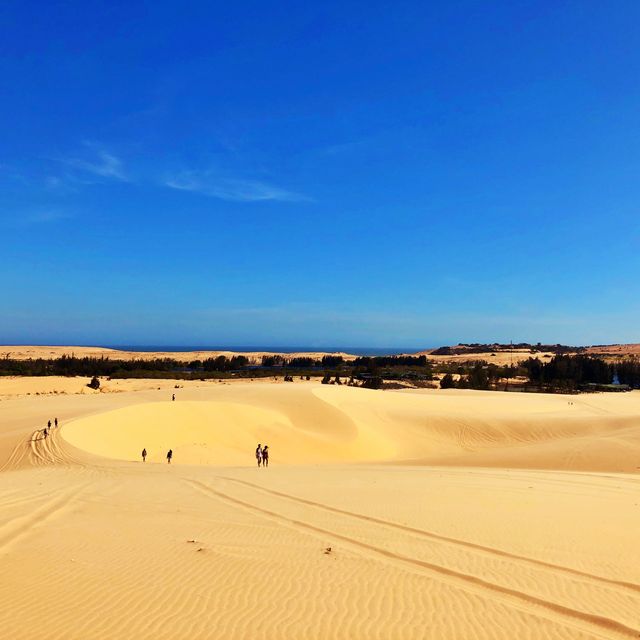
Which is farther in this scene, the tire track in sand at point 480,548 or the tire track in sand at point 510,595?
the tire track in sand at point 480,548

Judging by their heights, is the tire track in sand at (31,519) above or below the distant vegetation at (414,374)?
below

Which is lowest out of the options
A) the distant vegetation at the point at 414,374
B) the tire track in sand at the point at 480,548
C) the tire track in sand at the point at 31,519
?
the tire track in sand at the point at 31,519

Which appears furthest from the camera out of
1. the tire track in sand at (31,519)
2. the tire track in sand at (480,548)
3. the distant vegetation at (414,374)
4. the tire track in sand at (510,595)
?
the distant vegetation at (414,374)

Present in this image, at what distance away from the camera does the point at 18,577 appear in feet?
21.7

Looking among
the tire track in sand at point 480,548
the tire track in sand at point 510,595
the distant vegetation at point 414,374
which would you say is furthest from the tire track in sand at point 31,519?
the distant vegetation at point 414,374

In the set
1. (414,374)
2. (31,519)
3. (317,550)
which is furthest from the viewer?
(414,374)

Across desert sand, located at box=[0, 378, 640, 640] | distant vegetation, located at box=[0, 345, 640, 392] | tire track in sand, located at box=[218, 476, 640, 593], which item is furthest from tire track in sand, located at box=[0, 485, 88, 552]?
distant vegetation, located at box=[0, 345, 640, 392]

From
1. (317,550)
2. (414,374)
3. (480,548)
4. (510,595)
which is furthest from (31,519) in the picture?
(414,374)

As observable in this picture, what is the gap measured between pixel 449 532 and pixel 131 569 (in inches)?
208

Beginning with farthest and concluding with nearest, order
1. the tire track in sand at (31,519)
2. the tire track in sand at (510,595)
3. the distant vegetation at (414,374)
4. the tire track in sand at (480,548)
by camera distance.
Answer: the distant vegetation at (414,374), the tire track in sand at (31,519), the tire track in sand at (480,548), the tire track in sand at (510,595)

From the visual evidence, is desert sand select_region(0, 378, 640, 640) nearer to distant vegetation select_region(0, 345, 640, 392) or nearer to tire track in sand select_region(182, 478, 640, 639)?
tire track in sand select_region(182, 478, 640, 639)

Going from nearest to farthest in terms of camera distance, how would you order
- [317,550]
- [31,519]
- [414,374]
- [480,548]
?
[317,550], [480,548], [31,519], [414,374]

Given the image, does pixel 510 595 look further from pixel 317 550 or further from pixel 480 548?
pixel 317 550

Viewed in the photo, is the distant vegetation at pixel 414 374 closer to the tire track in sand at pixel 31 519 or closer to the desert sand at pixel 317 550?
the desert sand at pixel 317 550
